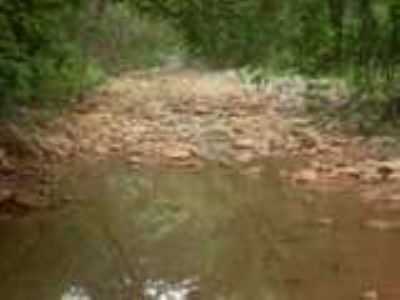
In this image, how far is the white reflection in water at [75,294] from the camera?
4.30 metres

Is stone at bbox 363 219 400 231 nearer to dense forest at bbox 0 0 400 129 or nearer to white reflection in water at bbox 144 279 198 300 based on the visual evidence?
white reflection in water at bbox 144 279 198 300

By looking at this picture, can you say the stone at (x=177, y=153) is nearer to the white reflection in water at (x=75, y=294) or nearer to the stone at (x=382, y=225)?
the stone at (x=382, y=225)

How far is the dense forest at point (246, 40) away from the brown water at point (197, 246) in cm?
109

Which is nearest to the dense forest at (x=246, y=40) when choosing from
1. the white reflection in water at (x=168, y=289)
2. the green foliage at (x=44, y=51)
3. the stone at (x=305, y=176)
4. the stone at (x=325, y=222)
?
the green foliage at (x=44, y=51)

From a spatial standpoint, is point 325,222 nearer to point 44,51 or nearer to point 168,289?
point 168,289

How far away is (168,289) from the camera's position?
440 cm

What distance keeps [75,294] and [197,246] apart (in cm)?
99

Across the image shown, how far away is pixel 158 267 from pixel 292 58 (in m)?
4.41

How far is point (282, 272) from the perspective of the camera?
15.1 feet

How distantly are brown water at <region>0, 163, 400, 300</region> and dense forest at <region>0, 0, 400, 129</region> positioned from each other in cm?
109

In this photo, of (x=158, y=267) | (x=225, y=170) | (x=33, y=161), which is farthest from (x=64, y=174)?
(x=158, y=267)

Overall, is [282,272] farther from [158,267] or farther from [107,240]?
[107,240]

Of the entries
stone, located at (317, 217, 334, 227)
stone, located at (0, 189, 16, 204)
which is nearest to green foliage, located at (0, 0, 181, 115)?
stone, located at (0, 189, 16, 204)

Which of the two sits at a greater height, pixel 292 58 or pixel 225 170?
pixel 292 58
